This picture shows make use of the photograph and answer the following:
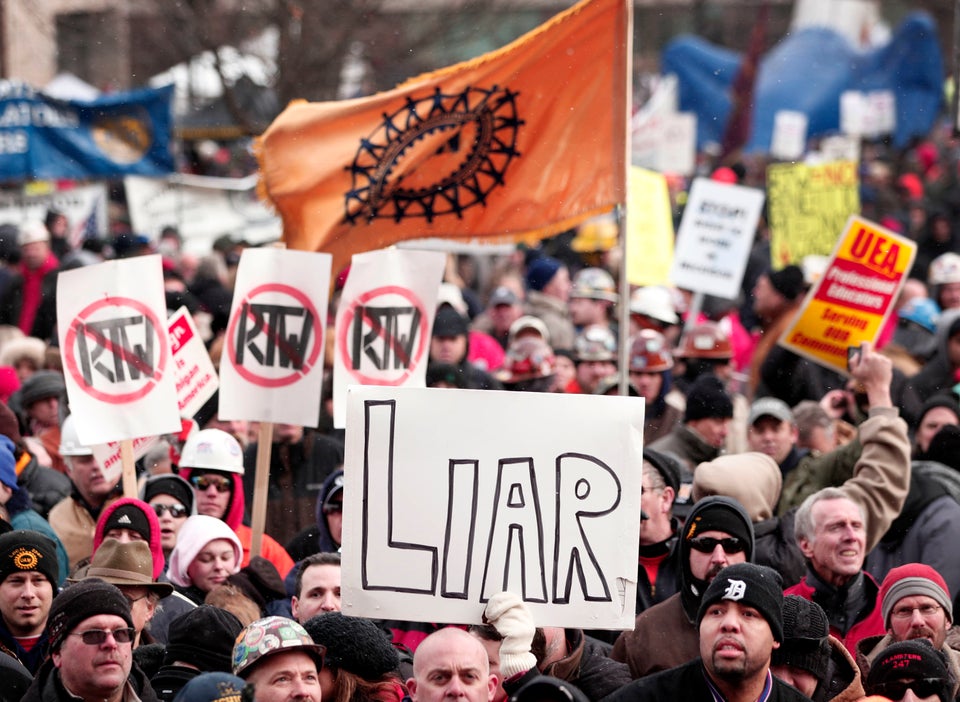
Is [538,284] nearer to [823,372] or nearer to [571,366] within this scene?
[571,366]

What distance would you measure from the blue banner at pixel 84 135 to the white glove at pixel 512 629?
13.6 m

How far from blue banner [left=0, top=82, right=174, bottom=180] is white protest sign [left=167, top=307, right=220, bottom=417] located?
994 cm

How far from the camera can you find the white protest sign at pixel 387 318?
27.2 feet

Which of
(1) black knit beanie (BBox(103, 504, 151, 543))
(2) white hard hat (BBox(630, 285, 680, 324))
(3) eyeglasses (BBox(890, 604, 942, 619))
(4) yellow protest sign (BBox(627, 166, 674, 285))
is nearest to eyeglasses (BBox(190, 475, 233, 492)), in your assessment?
(1) black knit beanie (BBox(103, 504, 151, 543))

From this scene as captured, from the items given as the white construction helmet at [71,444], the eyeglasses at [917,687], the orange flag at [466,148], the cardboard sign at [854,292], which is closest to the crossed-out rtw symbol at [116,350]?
the white construction helmet at [71,444]

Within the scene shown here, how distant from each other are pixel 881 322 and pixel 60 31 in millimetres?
21892

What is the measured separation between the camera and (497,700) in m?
5.81

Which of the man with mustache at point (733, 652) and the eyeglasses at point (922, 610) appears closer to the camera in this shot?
the man with mustache at point (733, 652)

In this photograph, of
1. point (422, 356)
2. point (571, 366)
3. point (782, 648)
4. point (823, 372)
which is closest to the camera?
point (782, 648)

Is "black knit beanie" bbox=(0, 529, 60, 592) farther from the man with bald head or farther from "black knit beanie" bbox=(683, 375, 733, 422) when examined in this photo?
"black knit beanie" bbox=(683, 375, 733, 422)

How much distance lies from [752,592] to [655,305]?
7054mm

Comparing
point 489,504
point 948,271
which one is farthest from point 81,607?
point 948,271

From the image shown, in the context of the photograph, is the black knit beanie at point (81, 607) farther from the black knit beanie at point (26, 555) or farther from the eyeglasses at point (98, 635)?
the black knit beanie at point (26, 555)

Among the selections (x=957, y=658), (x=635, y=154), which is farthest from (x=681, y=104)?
(x=957, y=658)
